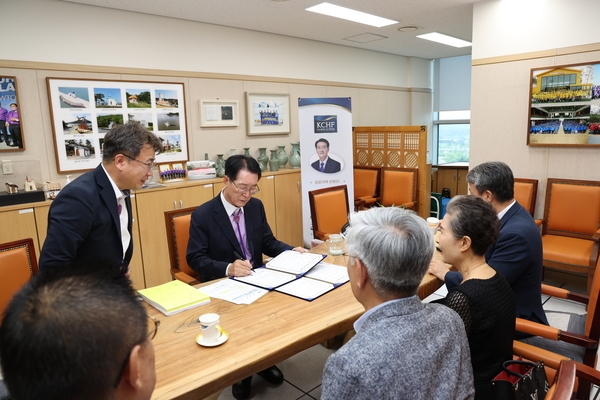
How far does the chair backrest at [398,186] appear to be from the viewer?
5.28 m

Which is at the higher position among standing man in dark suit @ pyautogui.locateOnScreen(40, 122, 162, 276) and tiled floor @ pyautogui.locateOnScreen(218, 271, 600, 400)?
standing man in dark suit @ pyautogui.locateOnScreen(40, 122, 162, 276)

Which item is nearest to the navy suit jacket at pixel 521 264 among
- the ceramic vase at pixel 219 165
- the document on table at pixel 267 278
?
the document on table at pixel 267 278

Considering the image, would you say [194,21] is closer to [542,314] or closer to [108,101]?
[108,101]

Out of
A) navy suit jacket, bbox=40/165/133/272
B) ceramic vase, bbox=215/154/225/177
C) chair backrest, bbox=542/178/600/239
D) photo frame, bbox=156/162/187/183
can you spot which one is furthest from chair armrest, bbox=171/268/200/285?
chair backrest, bbox=542/178/600/239

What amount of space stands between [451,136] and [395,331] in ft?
24.2

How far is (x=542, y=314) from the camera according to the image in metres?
2.04

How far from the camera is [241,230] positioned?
8.55 ft

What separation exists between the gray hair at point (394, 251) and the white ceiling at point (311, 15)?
341 cm

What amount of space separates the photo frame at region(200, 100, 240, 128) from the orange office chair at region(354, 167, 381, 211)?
1.92m

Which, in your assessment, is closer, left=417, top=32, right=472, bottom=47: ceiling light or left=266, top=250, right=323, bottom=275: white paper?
left=266, top=250, right=323, bottom=275: white paper

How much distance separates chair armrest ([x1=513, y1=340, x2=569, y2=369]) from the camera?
5.45 feet

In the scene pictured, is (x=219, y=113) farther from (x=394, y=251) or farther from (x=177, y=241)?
(x=394, y=251)

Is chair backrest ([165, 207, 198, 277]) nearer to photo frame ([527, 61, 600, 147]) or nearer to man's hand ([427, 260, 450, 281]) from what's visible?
man's hand ([427, 260, 450, 281])

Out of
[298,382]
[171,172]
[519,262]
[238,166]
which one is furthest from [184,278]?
[171,172]
